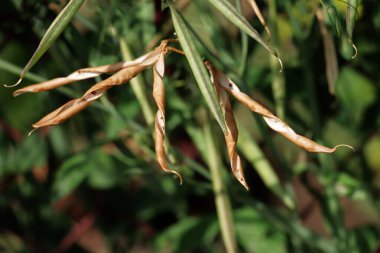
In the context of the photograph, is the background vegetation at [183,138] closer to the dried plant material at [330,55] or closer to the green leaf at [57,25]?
the dried plant material at [330,55]

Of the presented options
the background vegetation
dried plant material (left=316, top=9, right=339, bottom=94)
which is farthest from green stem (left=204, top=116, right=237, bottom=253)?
dried plant material (left=316, top=9, right=339, bottom=94)

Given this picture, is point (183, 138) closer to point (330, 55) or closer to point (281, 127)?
point (330, 55)

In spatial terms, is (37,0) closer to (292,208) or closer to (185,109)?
(185,109)

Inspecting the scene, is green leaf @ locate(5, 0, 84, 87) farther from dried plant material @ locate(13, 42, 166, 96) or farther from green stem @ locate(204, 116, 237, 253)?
green stem @ locate(204, 116, 237, 253)

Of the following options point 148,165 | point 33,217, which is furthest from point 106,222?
point 148,165

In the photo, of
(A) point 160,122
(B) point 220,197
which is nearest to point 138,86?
(B) point 220,197

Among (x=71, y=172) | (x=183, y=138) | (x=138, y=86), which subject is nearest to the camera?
(x=138, y=86)
